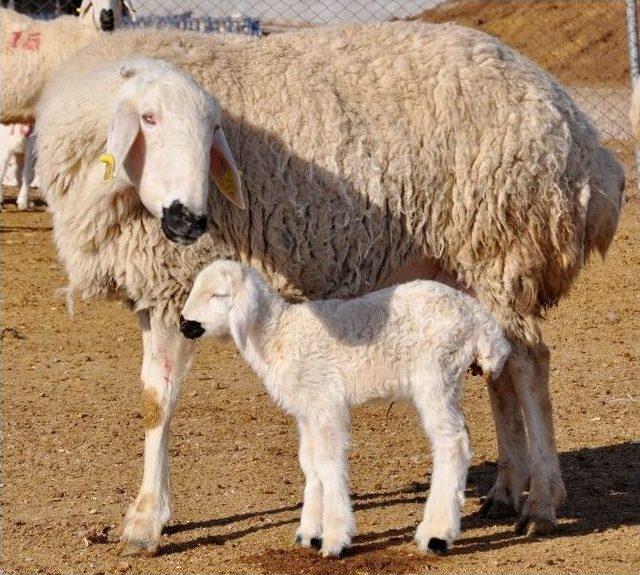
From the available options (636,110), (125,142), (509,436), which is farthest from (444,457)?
(636,110)

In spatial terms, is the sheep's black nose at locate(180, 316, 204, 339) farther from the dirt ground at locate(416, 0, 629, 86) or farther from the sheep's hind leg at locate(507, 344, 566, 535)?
the dirt ground at locate(416, 0, 629, 86)

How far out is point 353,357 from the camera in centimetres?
513

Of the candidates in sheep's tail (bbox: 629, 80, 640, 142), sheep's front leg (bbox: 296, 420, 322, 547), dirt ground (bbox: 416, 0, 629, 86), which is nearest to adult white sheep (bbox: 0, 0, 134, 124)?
sheep's tail (bbox: 629, 80, 640, 142)

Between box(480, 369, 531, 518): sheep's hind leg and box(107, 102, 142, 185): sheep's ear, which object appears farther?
box(480, 369, 531, 518): sheep's hind leg

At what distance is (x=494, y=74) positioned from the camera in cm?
596

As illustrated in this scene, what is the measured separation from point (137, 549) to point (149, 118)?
1773mm

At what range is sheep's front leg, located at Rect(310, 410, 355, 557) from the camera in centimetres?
505

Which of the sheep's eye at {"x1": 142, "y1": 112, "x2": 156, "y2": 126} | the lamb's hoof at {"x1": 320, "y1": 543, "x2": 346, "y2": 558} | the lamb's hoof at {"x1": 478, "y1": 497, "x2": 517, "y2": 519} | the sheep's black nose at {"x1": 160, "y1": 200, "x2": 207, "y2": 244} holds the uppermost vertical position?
the sheep's eye at {"x1": 142, "y1": 112, "x2": 156, "y2": 126}

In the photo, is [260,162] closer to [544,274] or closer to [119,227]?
[119,227]

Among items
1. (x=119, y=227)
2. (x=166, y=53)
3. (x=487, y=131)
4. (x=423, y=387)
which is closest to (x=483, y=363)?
(x=423, y=387)

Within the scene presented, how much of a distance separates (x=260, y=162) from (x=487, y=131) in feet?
3.40

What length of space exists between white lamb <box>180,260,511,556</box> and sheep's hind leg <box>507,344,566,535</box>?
66 centimetres

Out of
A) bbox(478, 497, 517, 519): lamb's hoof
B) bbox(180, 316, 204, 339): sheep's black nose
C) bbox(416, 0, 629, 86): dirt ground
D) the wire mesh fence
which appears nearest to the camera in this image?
bbox(180, 316, 204, 339): sheep's black nose

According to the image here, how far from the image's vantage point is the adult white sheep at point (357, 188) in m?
5.48
